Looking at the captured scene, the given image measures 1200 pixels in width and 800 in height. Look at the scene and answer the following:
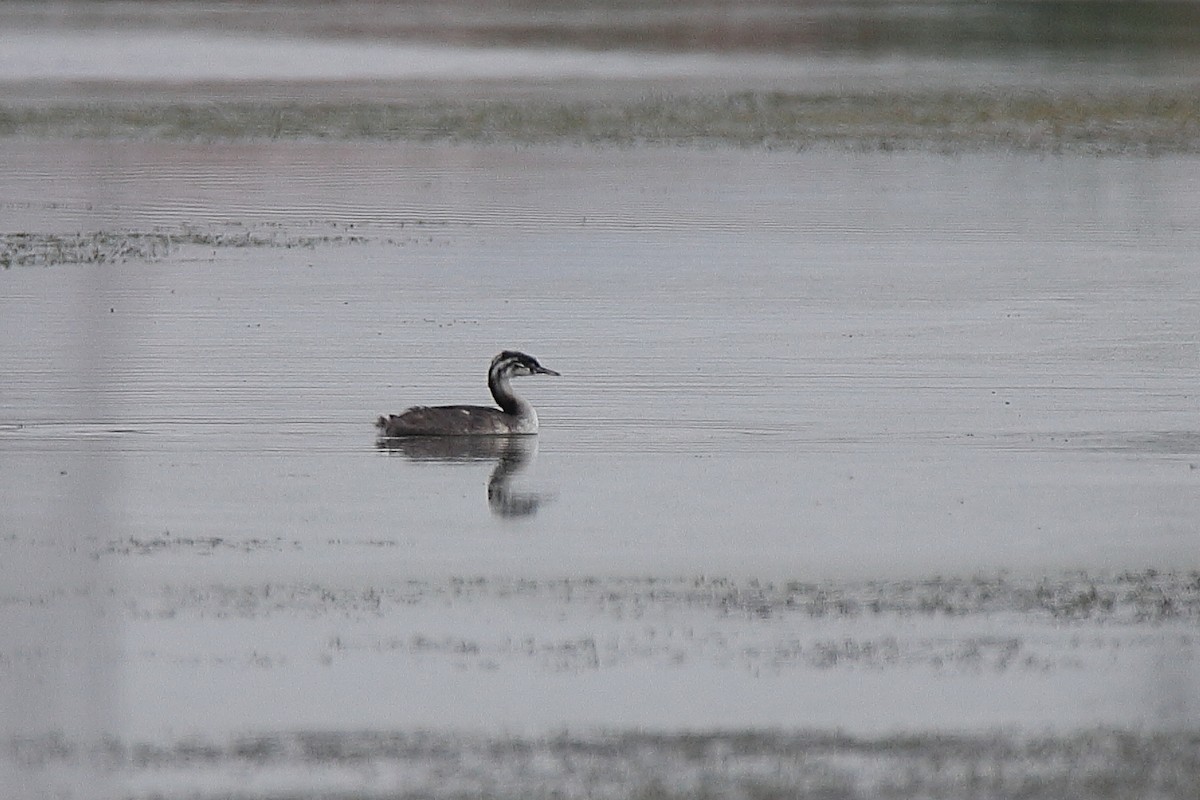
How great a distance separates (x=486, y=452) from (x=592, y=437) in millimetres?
720

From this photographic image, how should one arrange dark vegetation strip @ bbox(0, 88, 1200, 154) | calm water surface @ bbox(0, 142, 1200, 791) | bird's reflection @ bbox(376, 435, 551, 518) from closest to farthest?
calm water surface @ bbox(0, 142, 1200, 791)
bird's reflection @ bbox(376, 435, 551, 518)
dark vegetation strip @ bbox(0, 88, 1200, 154)

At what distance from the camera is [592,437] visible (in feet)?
54.5

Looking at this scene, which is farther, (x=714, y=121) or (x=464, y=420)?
(x=714, y=121)

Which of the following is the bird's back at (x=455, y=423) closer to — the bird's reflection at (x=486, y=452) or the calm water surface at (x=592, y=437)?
the bird's reflection at (x=486, y=452)

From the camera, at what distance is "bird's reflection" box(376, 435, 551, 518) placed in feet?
49.7

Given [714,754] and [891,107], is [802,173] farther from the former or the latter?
[714,754]

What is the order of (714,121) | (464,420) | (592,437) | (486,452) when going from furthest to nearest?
1. (714,121)
2. (464,420)
3. (592,437)
4. (486,452)

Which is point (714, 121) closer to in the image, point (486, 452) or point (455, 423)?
point (455, 423)

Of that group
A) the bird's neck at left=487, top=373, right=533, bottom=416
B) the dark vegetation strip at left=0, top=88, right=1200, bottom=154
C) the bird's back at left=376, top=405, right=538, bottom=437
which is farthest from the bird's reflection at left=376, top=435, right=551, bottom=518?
the dark vegetation strip at left=0, top=88, right=1200, bottom=154

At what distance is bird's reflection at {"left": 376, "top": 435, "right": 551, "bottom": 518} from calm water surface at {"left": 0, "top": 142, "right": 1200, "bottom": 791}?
61 mm

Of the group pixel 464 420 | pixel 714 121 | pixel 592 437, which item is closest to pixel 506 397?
pixel 464 420

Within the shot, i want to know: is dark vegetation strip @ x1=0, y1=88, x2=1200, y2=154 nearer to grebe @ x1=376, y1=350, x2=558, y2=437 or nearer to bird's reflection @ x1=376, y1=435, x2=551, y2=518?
grebe @ x1=376, y1=350, x2=558, y2=437

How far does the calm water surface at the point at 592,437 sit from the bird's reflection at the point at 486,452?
2.4 inches

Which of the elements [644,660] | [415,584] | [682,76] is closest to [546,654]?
[644,660]
